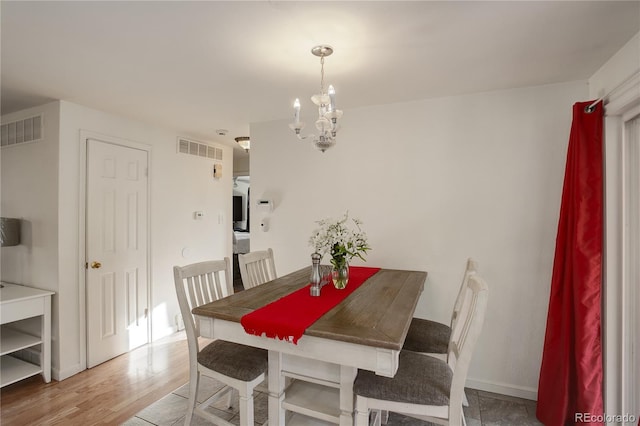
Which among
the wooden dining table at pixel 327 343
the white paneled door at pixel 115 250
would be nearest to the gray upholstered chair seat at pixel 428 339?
the wooden dining table at pixel 327 343

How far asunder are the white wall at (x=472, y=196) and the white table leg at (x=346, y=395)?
4.18 feet

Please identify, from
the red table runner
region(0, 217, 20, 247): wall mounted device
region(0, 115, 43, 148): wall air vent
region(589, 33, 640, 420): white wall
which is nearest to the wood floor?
region(0, 217, 20, 247): wall mounted device

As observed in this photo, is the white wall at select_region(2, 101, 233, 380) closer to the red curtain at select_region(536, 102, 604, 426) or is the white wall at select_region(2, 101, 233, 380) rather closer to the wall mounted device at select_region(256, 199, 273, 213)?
the wall mounted device at select_region(256, 199, 273, 213)

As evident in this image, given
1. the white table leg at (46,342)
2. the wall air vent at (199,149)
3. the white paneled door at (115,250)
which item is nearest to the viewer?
the white table leg at (46,342)

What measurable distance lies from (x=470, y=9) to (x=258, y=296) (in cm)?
182

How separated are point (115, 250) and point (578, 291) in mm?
3691

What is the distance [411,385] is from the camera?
4.87 feet

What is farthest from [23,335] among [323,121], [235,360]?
[323,121]

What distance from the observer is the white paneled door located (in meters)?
2.85

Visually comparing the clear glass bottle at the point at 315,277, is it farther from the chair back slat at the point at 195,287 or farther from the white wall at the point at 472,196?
the white wall at the point at 472,196

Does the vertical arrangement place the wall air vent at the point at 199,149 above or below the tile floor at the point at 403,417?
above

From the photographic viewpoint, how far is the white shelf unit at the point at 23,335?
2.38 metres

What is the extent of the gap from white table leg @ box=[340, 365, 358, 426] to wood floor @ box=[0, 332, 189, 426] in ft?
5.14

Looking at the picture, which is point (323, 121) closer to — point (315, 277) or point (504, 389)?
point (315, 277)
